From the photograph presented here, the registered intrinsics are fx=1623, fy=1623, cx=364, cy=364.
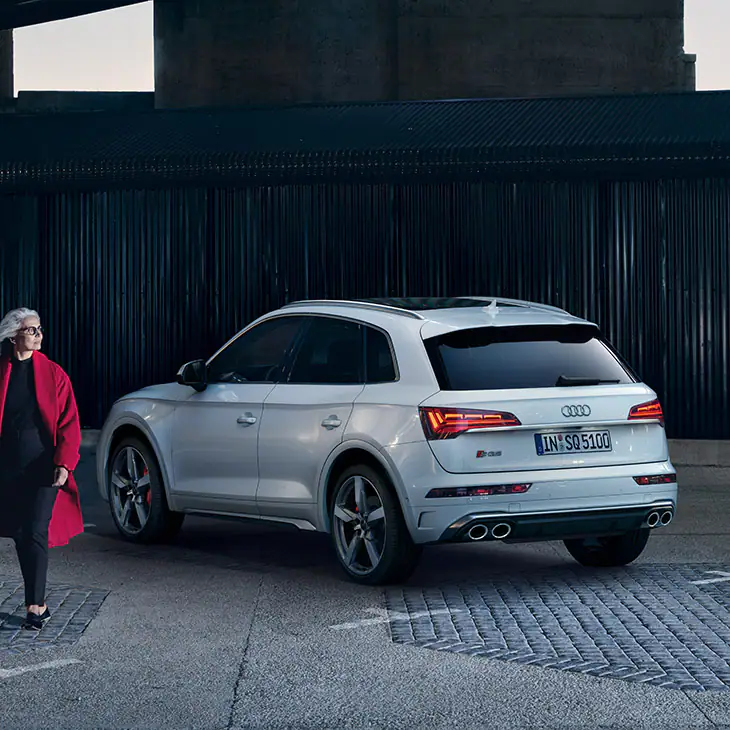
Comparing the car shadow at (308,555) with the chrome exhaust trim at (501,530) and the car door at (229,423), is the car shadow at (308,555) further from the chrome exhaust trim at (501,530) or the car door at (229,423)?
the chrome exhaust trim at (501,530)

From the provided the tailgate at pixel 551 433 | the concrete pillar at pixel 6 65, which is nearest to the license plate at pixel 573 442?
the tailgate at pixel 551 433

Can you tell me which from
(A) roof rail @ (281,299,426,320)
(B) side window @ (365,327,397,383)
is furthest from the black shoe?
(A) roof rail @ (281,299,426,320)

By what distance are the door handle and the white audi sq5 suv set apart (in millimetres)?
12

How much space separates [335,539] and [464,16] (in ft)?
53.7

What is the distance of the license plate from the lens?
30.8ft

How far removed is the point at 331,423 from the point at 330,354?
22.5 inches

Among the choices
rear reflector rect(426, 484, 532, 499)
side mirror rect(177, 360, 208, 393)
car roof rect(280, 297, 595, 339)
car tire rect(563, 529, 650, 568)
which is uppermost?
car roof rect(280, 297, 595, 339)

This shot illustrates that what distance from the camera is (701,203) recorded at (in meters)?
17.4

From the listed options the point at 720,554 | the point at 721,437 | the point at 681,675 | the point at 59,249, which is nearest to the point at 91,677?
the point at 681,675

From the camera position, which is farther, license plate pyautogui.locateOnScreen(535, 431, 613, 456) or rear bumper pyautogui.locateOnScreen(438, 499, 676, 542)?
license plate pyautogui.locateOnScreen(535, 431, 613, 456)

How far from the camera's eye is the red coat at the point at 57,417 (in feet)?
28.5

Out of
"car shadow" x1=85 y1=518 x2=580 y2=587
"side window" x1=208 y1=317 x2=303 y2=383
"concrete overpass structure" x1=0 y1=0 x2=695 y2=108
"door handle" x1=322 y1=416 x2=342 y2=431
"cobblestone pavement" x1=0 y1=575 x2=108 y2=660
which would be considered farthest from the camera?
"concrete overpass structure" x1=0 y1=0 x2=695 y2=108

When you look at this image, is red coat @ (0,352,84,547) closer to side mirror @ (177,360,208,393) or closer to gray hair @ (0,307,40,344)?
gray hair @ (0,307,40,344)

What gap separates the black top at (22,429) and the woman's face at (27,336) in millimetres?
138
